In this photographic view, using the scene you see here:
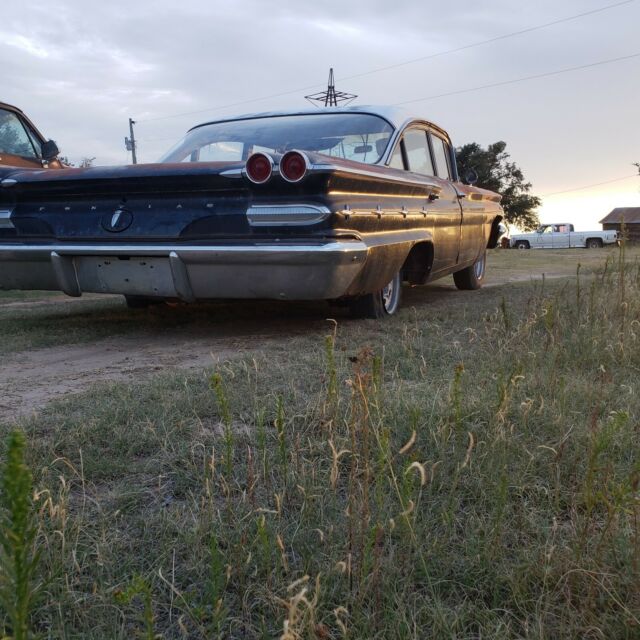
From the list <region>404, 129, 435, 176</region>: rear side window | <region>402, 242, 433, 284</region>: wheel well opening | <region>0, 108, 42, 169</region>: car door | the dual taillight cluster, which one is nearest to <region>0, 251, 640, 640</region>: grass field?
the dual taillight cluster

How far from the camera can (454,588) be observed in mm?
1607

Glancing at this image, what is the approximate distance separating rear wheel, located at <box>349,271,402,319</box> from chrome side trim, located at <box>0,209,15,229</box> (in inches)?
92.3

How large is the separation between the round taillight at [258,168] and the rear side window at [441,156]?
2.84 meters

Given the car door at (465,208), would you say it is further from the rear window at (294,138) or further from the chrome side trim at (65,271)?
the chrome side trim at (65,271)

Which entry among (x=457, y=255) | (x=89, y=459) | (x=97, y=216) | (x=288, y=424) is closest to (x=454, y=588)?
(x=288, y=424)

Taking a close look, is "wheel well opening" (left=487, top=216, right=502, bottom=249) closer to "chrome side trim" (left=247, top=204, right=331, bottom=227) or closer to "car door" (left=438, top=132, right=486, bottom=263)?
"car door" (left=438, top=132, right=486, bottom=263)

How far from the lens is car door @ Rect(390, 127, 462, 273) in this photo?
579cm

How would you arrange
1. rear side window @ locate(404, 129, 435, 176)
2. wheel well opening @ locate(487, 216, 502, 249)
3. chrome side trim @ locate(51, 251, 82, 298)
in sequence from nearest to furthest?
chrome side trim @ locate(51, 251, 82, 298)
rear side window @ locate(404, 129, 435, 176)
wheel well opening @ locate(487, 216, 502, 249)

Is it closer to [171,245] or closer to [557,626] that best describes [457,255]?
[171,245]

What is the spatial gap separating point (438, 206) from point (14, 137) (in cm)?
472

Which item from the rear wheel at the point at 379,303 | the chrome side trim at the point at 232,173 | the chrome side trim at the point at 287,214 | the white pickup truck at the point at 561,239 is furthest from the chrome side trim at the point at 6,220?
the white pickup truck at the point at 561,239

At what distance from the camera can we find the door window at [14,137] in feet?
25.1

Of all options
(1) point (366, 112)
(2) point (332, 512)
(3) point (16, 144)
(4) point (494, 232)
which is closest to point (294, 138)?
(1) point (366, 112)

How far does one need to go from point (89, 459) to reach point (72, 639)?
0.90 meters
